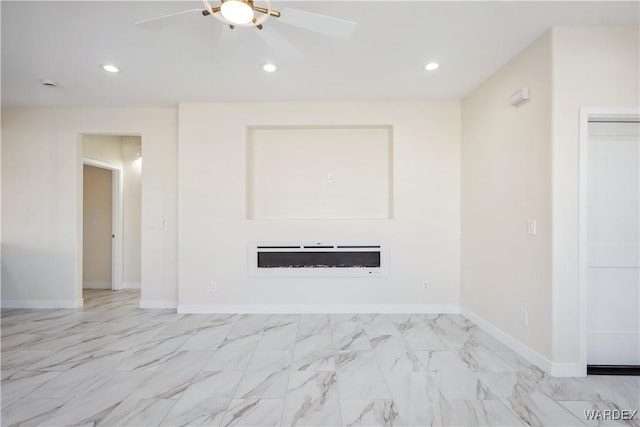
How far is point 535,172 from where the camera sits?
8.10 ft

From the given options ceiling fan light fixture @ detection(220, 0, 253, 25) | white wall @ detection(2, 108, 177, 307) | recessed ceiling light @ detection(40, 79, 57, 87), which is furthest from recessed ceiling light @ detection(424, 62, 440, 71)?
recessed ceiling light @ detection(40, 79, 57, 87)

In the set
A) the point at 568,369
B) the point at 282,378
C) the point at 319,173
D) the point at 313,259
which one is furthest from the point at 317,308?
the point at 568,369

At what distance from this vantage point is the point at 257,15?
1.99m

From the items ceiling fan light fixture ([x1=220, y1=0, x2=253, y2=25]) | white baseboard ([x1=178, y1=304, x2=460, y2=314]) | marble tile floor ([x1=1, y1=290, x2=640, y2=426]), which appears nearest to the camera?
ceiling fan light fixture ([x1=220, y1=0, x2=253, y2=25])

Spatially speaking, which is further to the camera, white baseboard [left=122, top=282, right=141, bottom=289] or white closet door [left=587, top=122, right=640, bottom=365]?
white baseboard [left=122, top=282, right=141, bottom=289]

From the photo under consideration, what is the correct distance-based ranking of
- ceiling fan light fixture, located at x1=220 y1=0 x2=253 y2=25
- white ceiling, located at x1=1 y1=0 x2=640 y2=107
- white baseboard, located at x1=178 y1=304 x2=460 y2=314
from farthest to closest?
white baseboard, located at x1=178 y1=304 x2=460 y2=314 → white ceiling, located at x1=1 y1=0 x2=640 y2=107 → ceiling fan light fixture, located at x1=220 y1=0 x2=253 y2=25

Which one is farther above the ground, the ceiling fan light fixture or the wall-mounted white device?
the ceiling fan light fixture

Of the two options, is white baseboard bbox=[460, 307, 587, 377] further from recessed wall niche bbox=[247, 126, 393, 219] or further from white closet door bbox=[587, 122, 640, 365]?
recessed wall niche bbox=[247, 126, 393, 219]

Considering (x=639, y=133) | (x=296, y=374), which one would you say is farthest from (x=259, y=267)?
(x=639, y=133)

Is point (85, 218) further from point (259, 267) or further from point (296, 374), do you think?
point (296, 374)

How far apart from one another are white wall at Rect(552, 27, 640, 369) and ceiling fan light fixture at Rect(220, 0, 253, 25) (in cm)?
225

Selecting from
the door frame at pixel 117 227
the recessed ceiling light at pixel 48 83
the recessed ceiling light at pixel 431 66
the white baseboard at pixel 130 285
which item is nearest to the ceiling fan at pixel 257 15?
the recessed ceiling light at pixel 431 66

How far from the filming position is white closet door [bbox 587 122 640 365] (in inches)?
93.8

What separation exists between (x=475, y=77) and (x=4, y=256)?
6.22m
